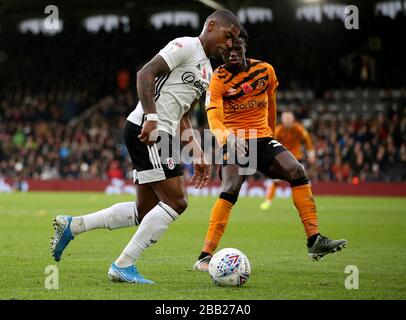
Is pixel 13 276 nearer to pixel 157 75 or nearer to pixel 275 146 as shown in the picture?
pixel 157 75

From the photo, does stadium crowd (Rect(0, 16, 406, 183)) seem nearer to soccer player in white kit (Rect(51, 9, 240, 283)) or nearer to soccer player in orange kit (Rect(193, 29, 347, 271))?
soccer player in orange kit (Rect(193, 29, 347, 271))

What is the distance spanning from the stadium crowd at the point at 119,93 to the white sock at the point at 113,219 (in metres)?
18.7

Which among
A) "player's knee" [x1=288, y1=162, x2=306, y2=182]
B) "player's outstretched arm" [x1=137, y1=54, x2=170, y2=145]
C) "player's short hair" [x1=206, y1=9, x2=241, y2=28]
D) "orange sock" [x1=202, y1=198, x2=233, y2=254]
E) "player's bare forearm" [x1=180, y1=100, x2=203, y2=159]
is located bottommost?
"orange sock" [x1=202, y1=198, x2=233, y2=254]

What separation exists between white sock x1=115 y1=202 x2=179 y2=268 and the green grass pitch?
28 centimetres

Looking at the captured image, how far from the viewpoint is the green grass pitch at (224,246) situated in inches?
248

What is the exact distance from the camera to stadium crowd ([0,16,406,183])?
26.5m

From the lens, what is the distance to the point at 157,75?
6562mm

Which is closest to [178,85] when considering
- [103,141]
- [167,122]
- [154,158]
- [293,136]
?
[167,122]

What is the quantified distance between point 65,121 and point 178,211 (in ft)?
96.3

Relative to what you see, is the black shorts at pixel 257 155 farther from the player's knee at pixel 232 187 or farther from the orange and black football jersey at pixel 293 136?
the orange and black football jersey at pixel 293 136

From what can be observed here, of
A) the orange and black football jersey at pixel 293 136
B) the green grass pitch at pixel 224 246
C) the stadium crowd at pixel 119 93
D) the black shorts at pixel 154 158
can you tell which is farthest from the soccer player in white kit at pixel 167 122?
the stadium crowd at pixel 119 93

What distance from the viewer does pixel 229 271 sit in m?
6.71

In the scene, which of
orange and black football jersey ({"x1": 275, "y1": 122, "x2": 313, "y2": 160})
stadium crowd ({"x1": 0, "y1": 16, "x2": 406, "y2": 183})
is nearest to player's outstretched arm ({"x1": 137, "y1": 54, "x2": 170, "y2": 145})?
orange and black football jersey ({"x1": 275, "y1": 122, "x2": 313, "y2": 160})
